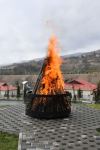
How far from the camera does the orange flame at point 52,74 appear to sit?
15.4 meters

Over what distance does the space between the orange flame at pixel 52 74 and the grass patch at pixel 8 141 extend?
11.7 feet

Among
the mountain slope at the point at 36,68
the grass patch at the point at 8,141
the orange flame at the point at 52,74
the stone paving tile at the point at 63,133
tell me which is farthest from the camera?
the mountain slope at the point at 36,68

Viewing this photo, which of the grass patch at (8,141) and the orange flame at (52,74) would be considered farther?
the orange flame at (52,74)

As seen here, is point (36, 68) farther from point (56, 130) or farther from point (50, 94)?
point (56, 130)

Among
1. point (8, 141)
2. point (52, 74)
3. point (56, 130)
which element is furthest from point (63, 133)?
point (52, 74)

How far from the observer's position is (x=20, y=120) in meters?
14.6

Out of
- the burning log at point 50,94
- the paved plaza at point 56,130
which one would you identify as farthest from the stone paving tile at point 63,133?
the burning log at point 50,94

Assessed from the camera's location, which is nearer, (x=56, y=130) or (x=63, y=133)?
(x=63, y=133)

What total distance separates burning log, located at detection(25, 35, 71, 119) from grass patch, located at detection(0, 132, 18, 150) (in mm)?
2606

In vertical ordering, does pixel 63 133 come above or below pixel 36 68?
below

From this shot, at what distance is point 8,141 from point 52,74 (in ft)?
15.7

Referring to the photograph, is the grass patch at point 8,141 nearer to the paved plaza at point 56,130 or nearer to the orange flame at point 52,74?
the paved plaza at point 56,130

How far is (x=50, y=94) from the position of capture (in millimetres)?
14867

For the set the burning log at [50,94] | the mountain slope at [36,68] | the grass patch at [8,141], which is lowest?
the grass patch at [8,141]
